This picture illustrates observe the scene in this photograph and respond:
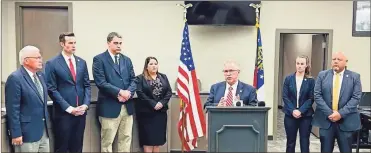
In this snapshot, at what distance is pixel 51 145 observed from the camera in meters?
3.94

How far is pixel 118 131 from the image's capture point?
4371 mm

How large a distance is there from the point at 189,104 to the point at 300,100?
1.12 m

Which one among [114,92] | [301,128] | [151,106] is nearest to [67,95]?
[114,92]

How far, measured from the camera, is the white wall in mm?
5996

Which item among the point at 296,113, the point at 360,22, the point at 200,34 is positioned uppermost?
the point at 360,22

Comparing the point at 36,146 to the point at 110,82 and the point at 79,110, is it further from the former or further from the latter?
the point at 110,82

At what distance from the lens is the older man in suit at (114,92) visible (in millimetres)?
4160

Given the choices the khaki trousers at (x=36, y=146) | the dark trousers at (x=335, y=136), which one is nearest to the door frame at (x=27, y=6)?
the khaki trousers at (x=36, y=146)

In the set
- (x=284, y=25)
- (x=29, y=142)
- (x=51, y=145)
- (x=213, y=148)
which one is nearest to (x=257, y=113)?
(x=213, y=148)

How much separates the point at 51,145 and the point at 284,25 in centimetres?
374

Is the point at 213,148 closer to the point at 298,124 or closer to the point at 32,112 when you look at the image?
the point at 32,112

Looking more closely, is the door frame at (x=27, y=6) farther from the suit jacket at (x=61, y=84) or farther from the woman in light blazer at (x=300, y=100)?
the woman in light blazer at (x=300, y=100)

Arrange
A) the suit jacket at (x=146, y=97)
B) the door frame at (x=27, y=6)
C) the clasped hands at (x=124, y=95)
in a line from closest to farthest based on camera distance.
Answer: the clasped hands at (x=124, y=95) < the suit jacket at (x=146, y=97) < the door frame at (x=27, y=6)

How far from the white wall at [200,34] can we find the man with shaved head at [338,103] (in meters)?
2.21
